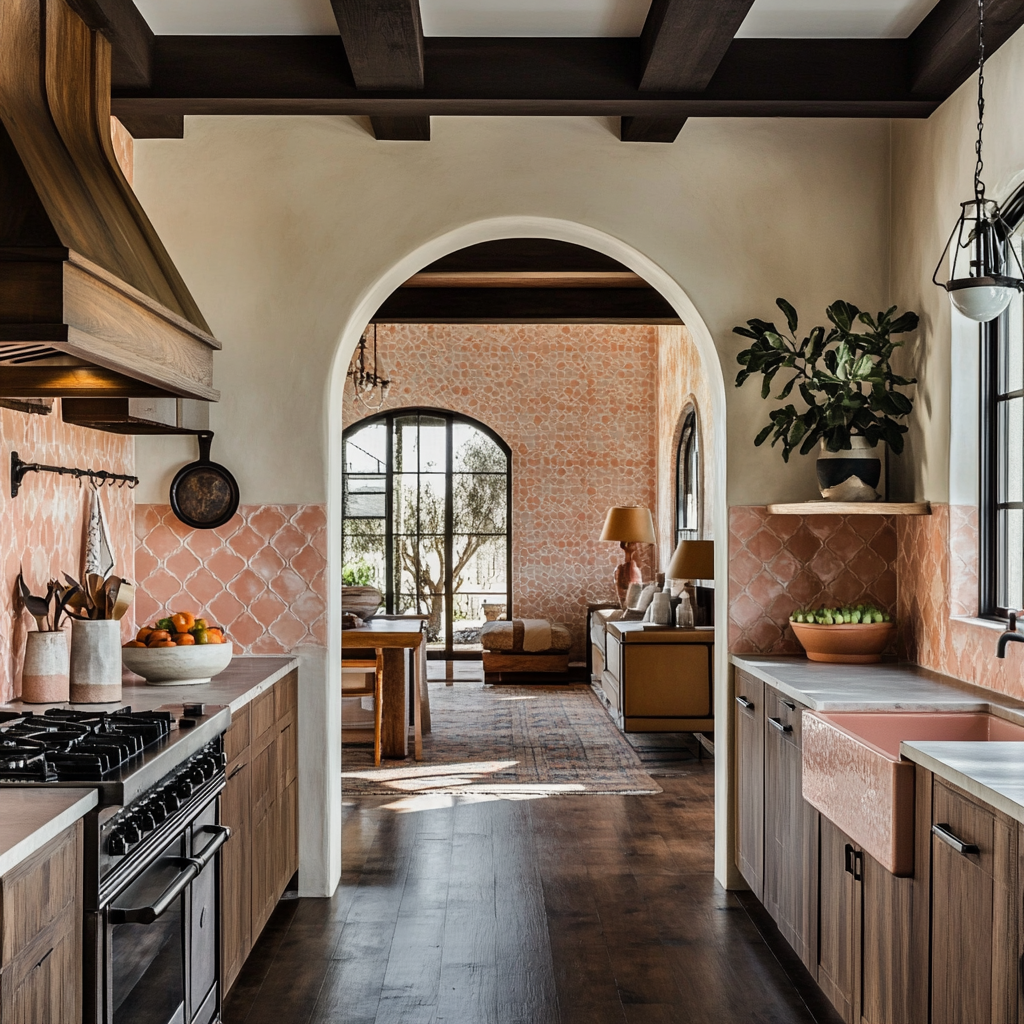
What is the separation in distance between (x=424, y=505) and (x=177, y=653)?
791 cm

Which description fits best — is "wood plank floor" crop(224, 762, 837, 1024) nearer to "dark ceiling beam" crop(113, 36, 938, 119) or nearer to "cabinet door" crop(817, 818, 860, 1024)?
"cabinet door" crop(817, 818, 860, 1024)

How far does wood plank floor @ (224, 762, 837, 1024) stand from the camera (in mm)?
3027

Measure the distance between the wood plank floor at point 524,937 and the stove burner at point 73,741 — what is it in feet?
3.55

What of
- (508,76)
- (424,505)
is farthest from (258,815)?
(424,505)

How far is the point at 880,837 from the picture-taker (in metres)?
2.38

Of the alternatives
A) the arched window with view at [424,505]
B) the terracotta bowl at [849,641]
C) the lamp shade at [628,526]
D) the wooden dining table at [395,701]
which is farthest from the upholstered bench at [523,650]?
the terracotta bowl at [849,641]

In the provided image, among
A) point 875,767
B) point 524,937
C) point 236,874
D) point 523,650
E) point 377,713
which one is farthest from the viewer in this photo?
point 523,650

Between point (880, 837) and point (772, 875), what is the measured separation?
119 centimetres

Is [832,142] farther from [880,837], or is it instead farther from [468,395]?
[468,395]

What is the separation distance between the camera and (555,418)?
10922 mm

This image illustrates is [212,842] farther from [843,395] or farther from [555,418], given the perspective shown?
[555,418]

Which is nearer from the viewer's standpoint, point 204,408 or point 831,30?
point 831,30

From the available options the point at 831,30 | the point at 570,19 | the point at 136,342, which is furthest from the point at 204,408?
the point at 831,30

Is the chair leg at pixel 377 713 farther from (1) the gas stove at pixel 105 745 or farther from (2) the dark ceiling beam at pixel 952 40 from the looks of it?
(2) the dark ceiling beam at pixel 952 40
